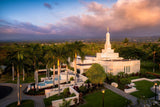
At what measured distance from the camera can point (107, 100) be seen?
17.1m

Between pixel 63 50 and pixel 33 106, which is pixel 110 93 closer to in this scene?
pixel 63 50

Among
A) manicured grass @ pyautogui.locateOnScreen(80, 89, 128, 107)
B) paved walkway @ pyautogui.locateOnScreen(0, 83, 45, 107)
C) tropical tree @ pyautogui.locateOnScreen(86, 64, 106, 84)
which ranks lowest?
paved walkway @ pyautogui.locateOnScreen(0, 83, 45, 107)

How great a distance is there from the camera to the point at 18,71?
657 inches

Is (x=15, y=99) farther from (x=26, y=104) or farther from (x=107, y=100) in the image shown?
(x=107, y=100)

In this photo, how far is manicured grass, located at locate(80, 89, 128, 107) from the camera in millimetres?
15819

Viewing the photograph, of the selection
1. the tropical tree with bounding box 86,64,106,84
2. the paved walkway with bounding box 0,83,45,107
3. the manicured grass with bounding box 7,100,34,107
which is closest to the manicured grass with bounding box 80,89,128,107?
the tropical tree with bounding box 86,64,106,84

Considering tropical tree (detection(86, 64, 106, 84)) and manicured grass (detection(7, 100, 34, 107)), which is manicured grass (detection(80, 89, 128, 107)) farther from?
manicured grass (detection(7, 100, 34, 107))

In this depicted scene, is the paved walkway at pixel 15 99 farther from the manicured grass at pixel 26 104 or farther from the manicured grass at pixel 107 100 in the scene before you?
the manicured grass at pixel 107 100

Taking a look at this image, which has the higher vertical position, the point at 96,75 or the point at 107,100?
the point at 96,75

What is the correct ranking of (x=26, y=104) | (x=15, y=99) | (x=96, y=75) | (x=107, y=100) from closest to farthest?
1. (x=26, y=104)
2. (x=107, y=100)
3. (x=15, y=99)
4. (x=96, y=75)

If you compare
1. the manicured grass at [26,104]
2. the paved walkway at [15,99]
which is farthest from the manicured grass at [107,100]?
the manicured grass at [26,104]

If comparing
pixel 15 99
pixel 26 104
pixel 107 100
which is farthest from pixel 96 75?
pixel 15 99

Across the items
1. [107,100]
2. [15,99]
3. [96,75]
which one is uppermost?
[96,75]

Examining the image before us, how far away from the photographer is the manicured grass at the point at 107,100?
1582 cm
